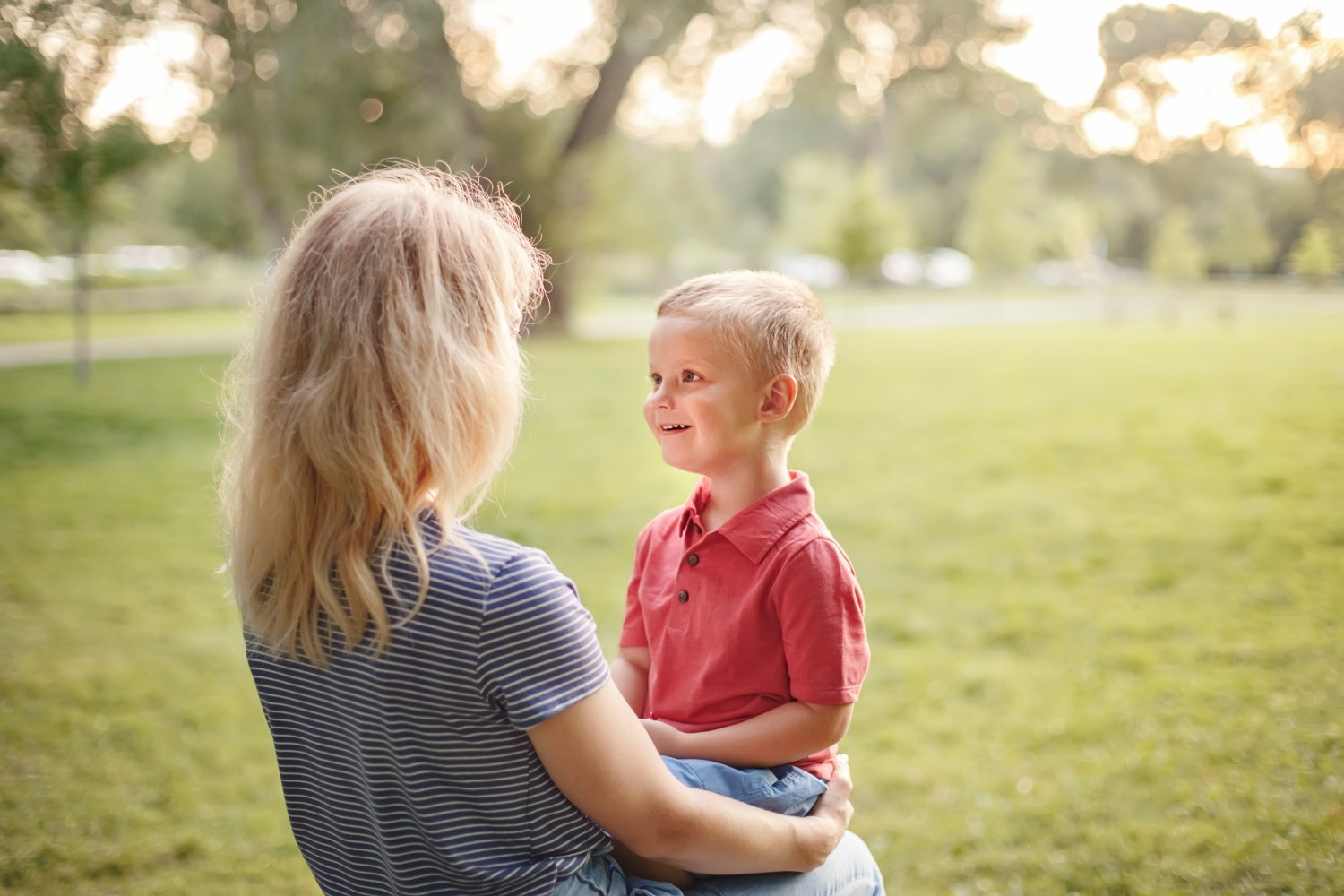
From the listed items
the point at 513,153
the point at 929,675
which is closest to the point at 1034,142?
the point at 513,153

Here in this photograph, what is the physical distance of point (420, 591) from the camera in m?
1.15

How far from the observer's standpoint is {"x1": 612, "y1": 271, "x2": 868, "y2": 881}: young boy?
1427mm

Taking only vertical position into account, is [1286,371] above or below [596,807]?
below

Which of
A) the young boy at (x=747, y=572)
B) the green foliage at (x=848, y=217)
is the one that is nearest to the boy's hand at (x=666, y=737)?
the young boy at (x=747, y=572)

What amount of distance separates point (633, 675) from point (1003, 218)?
92.7ft

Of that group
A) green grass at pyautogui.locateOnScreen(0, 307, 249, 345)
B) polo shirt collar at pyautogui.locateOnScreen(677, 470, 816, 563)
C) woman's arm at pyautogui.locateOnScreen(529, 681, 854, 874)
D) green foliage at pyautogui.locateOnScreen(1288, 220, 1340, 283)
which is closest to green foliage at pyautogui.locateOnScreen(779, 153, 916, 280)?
green grass at pyautogui.locateOnScreen(0, 307, 249, 345)

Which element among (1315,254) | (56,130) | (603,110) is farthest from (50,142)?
(603,110)

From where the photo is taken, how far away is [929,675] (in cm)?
438

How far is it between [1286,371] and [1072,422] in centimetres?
229

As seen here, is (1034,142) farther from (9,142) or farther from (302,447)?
(302,447)

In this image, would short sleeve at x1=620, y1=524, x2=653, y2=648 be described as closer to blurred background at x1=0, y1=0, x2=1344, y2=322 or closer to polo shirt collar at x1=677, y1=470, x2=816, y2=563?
polo shirt collar at x1=677, y1=470, x2=816, y2=563

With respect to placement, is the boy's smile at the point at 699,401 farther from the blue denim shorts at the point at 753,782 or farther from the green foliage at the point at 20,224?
the green foliage at the point at 20,224

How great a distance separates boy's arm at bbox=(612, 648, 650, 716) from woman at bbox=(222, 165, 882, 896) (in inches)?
15.4

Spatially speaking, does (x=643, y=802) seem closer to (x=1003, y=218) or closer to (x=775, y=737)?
(x=775, y=737)
